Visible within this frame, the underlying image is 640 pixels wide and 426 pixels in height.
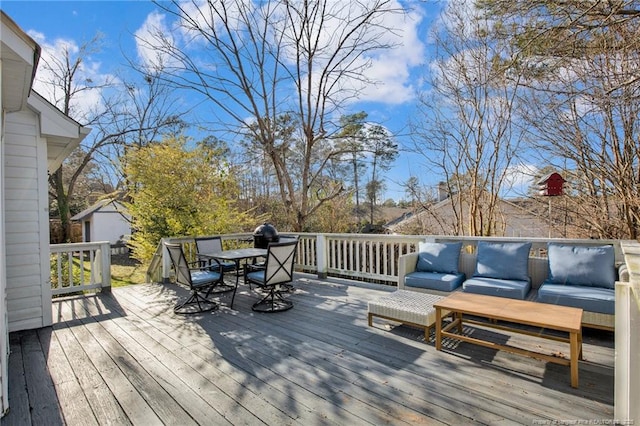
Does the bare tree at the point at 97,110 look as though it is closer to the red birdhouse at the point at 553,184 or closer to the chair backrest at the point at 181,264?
the chair backrest at the point at 181,264

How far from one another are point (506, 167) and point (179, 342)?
7268 mm

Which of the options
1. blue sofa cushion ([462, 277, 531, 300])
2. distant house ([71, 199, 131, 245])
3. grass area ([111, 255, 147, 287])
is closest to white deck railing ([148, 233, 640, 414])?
blue sofa cushion ([462, 277, 531, 300])

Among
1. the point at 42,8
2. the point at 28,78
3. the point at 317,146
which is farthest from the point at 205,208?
the point at 317,146

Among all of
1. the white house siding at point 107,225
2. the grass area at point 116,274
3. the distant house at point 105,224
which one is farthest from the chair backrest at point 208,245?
the white house siding at point 107,225

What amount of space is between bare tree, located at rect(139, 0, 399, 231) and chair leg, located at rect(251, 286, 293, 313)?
5.05m

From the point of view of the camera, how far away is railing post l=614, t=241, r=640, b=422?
5.97 ft

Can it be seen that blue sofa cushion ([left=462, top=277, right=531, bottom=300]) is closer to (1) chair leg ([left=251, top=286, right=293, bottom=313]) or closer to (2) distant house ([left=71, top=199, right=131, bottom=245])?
(1) chair leg ([left=251, top=286, right=293, bottom=313])

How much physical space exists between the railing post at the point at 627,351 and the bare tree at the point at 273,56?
8.11 metres

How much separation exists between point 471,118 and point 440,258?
452 centimetres

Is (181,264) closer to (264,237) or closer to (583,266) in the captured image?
(264,237)

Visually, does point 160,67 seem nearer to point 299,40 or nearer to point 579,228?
point 299,40

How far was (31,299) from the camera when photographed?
4.04m

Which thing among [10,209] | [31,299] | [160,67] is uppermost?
[160,67]

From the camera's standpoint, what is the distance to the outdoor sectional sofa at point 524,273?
10.9 feet
